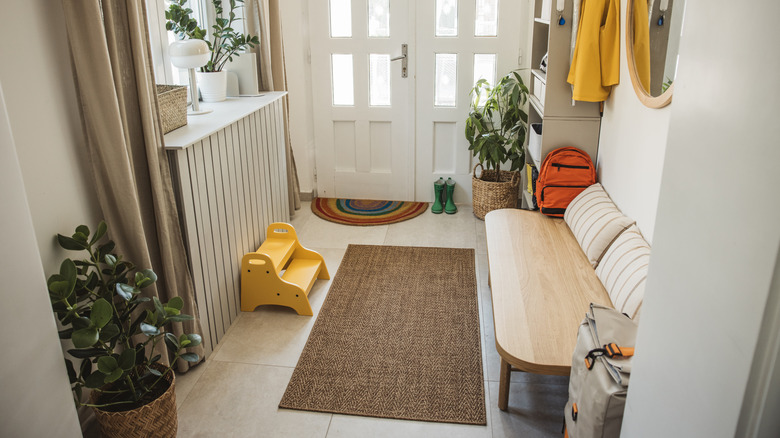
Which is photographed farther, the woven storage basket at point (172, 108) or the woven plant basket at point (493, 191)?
the woven plant basket at point (493, 191)

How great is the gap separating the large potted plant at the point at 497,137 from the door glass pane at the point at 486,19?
343mm

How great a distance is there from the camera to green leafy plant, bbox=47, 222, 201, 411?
1742mm

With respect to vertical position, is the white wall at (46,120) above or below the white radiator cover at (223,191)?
above

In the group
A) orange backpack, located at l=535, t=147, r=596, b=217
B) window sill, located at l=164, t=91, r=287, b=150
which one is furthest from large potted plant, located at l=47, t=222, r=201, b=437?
orange backpack, located at l=535, t=147, r=596, b=217

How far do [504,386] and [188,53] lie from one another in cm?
206

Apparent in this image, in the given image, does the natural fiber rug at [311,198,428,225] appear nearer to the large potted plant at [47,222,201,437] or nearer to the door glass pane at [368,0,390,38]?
the door glass pane at [368,0,390,38]

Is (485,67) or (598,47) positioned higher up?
(598,47)

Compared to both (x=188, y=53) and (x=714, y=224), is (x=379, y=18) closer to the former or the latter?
(x=188, y=53)

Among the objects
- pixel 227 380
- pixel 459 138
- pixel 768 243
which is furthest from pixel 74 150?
pixel 459 138

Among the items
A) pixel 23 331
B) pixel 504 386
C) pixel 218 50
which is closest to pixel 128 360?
pixel 23 331

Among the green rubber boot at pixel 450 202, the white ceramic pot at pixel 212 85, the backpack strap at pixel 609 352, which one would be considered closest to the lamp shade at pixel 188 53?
the white ceramic pot at pixel 212 85

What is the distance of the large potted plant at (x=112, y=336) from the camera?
1750mm

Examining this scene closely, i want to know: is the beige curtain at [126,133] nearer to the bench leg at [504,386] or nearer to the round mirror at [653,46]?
the bench leg at [504,386]

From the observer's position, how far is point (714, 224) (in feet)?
2.95
